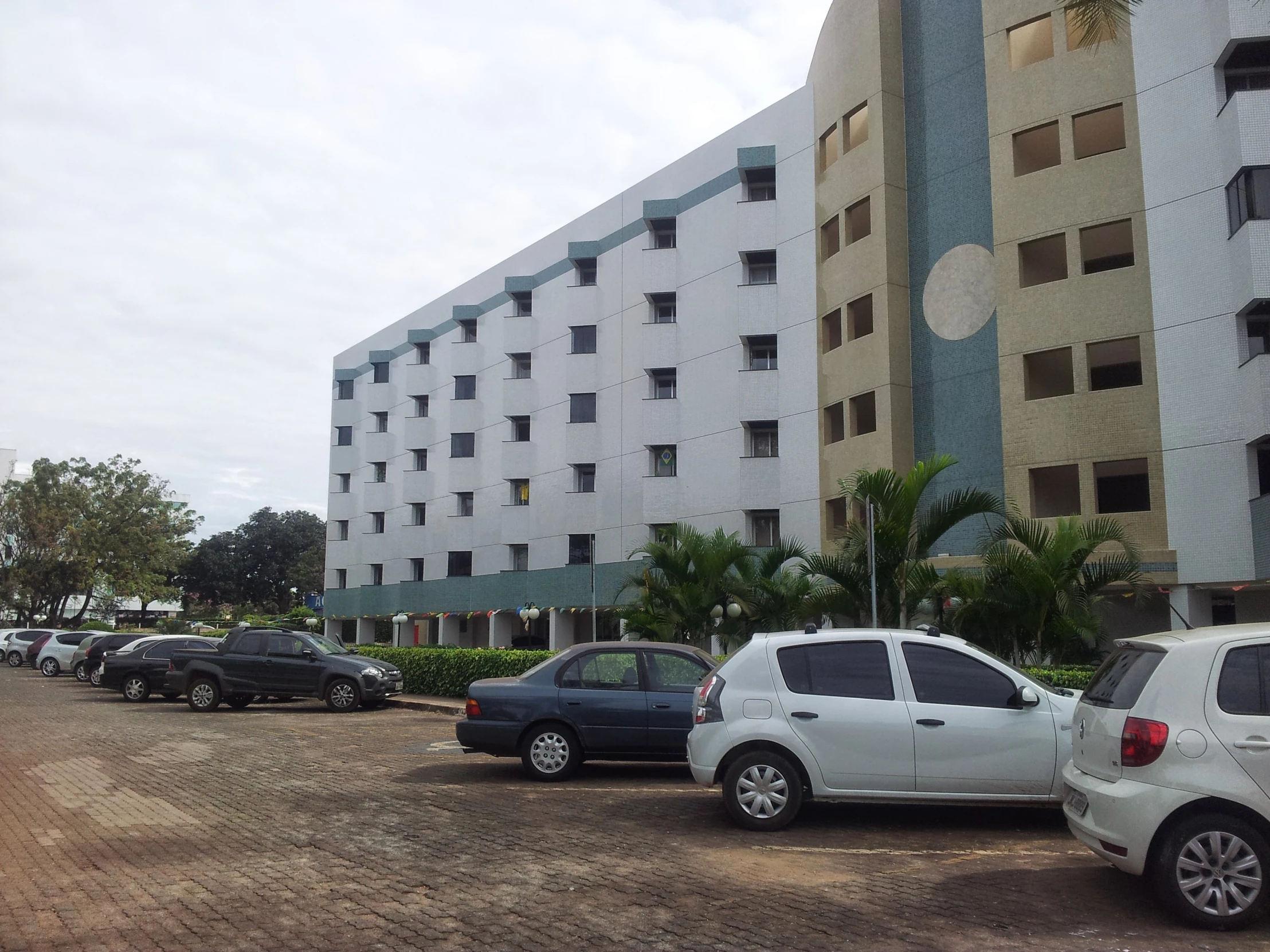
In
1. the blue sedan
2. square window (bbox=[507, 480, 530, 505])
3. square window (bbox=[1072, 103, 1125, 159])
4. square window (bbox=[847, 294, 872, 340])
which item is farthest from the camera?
square window (bbox=[507, 480, 530, 505])

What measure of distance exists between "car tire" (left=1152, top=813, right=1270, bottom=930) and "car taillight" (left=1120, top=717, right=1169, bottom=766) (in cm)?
38

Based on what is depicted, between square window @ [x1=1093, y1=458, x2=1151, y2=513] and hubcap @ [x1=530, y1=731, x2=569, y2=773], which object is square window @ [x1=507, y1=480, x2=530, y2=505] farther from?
hubcap @ [x1=530, y1=731, x2=569, y2=773]

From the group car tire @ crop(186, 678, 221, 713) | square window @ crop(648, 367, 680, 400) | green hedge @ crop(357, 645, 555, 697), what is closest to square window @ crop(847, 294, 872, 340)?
square window @ crop(648, 367, 680, 400)

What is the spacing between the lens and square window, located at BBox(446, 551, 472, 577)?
47.8 meters

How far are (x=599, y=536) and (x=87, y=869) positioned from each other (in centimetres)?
3101

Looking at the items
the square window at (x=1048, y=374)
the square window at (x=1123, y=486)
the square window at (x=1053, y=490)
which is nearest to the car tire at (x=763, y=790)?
the square window at (x=1123, y=486)

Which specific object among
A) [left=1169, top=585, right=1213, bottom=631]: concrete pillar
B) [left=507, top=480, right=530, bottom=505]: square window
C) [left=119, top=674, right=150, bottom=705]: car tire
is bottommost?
[left=119, top=674, right=150, bottom=705]: car tire

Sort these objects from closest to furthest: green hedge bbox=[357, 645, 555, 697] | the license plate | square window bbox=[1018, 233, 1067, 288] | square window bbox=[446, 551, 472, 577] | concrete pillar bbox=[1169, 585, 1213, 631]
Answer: the license plate < concrete pillar bbox=[1169, 585, 1213, 631] < green hedge bbox=[357, 645, 555, 697] < square window bbox=[1018, 233, 1067, 288] < square window bbox=[446, 551, 472, 577]

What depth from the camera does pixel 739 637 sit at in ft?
70.0

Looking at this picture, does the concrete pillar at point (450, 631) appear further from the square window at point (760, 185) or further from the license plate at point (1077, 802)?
the license plate at point (1077, 802)

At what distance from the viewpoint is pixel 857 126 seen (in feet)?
96.6

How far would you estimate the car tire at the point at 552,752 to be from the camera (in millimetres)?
11680

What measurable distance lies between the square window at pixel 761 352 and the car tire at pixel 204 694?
715 inches

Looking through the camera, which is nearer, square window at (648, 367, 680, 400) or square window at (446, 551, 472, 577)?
square window at (648, 367, 680, 400)
